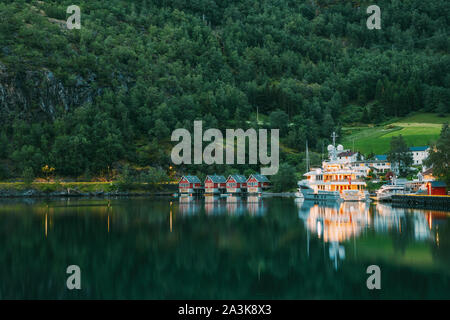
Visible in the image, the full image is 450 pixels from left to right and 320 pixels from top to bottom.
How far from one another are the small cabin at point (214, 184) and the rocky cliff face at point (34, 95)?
4380 centimetres

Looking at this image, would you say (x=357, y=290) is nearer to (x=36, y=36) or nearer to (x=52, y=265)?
(x=52, y=265)

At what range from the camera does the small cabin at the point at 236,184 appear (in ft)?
379

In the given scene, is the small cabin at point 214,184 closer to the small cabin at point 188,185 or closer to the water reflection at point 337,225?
the small cabin at point 188,185

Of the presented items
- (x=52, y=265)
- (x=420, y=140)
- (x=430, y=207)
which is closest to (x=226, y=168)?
(x=420, y=140)

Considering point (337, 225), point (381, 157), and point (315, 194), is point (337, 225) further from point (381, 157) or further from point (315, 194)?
point (381, 157)

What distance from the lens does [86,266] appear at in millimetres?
26312

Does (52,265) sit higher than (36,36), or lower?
lower

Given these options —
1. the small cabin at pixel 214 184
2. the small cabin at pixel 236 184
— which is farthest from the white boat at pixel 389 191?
the small cabin at pixel 214 184

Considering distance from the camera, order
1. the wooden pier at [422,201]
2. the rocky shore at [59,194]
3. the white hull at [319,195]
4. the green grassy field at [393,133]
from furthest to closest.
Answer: the green grassy field at [393,133] < the rocky shore at [59,194] < the white hull at [319,195] < the wooden pier at [422,201]

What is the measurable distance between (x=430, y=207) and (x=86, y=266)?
48.6 meters

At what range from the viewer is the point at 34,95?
132 meters

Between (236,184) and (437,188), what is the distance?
54.7 meters

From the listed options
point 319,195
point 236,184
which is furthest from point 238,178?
point 319,195
